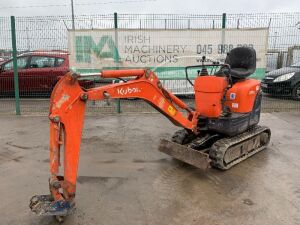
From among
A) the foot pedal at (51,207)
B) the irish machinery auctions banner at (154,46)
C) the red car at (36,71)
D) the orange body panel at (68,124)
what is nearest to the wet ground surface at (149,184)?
the foot pedal at (51,207)

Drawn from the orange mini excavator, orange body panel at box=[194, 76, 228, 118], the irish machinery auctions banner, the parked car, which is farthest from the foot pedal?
the parked car

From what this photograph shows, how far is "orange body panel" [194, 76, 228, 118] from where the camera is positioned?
5.23 m

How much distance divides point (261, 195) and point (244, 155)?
1.40 metres

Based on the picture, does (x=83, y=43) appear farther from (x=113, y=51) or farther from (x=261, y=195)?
(x=261, y=195)

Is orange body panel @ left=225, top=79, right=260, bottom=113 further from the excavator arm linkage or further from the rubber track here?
the excavator arm linkage

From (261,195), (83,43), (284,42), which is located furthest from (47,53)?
(261,195)

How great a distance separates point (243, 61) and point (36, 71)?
7602 millimetres

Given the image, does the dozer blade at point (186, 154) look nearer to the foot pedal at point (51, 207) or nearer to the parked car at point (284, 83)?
the foot pedal at point (51, 207)

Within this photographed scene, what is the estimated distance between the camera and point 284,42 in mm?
9516

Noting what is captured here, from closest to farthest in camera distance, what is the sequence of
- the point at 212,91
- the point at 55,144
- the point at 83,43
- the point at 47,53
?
1. the point at 55,144
2. the point at 212,91
3. the point at 83,43
4. the point at 47,53

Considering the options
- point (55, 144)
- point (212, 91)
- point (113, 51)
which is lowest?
point (55, 144)

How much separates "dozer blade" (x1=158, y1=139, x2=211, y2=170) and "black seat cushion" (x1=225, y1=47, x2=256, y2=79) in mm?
1549

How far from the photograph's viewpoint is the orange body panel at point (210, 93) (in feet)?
17.2

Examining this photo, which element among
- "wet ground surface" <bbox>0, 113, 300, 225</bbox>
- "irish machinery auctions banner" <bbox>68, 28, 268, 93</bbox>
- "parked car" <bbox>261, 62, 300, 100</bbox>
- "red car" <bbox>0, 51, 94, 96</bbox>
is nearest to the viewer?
"wet ground surface" <bbox>0, 113, 300, 225</bbox>
